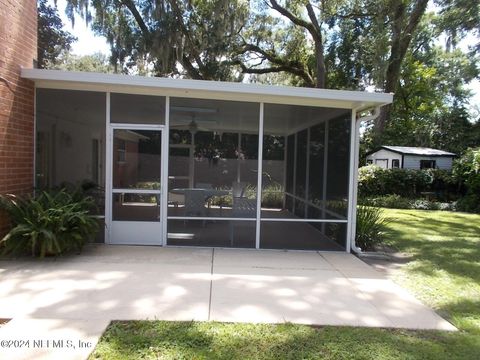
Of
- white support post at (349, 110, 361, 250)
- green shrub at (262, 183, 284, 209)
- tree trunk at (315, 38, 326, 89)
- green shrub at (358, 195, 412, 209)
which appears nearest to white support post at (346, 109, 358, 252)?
white support post at (349, 110, 361, 250)

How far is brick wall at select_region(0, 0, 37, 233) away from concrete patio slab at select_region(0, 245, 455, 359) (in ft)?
4.96

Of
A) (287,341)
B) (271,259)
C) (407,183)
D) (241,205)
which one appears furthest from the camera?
(407,183)

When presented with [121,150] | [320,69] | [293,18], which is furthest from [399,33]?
[121,150]

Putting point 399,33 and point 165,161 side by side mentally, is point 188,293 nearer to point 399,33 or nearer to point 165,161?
point 165,161

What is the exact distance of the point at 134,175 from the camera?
24.3ft

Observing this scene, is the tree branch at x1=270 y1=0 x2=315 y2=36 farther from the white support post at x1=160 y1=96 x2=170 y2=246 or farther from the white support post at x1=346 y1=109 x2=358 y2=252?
the white support post at x1=160 y1=96 x2=170 y2=246

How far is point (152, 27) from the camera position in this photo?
A: 1573 centimetres

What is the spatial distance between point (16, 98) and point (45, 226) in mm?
2174

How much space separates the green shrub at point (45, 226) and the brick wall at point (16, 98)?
346 mm

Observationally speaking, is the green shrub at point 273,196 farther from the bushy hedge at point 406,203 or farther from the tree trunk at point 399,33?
the tree trunk at point 399,33

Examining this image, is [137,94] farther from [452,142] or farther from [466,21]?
[452,142]

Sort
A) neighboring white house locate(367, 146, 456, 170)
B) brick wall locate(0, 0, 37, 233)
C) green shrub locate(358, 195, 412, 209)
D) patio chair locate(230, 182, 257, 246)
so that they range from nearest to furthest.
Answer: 1. brick wall locate(0, 0, 37, 233)
2. patio chair locate(230, 182, 257, 246)
3. green shrub locate(358, 195, 412, 209)
4. neighboring white house locate(367, 146, 456, 170)

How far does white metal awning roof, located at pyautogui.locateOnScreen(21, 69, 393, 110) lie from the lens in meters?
6.84

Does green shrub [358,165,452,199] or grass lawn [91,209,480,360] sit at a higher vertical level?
green shrub [358,165,452,199]
